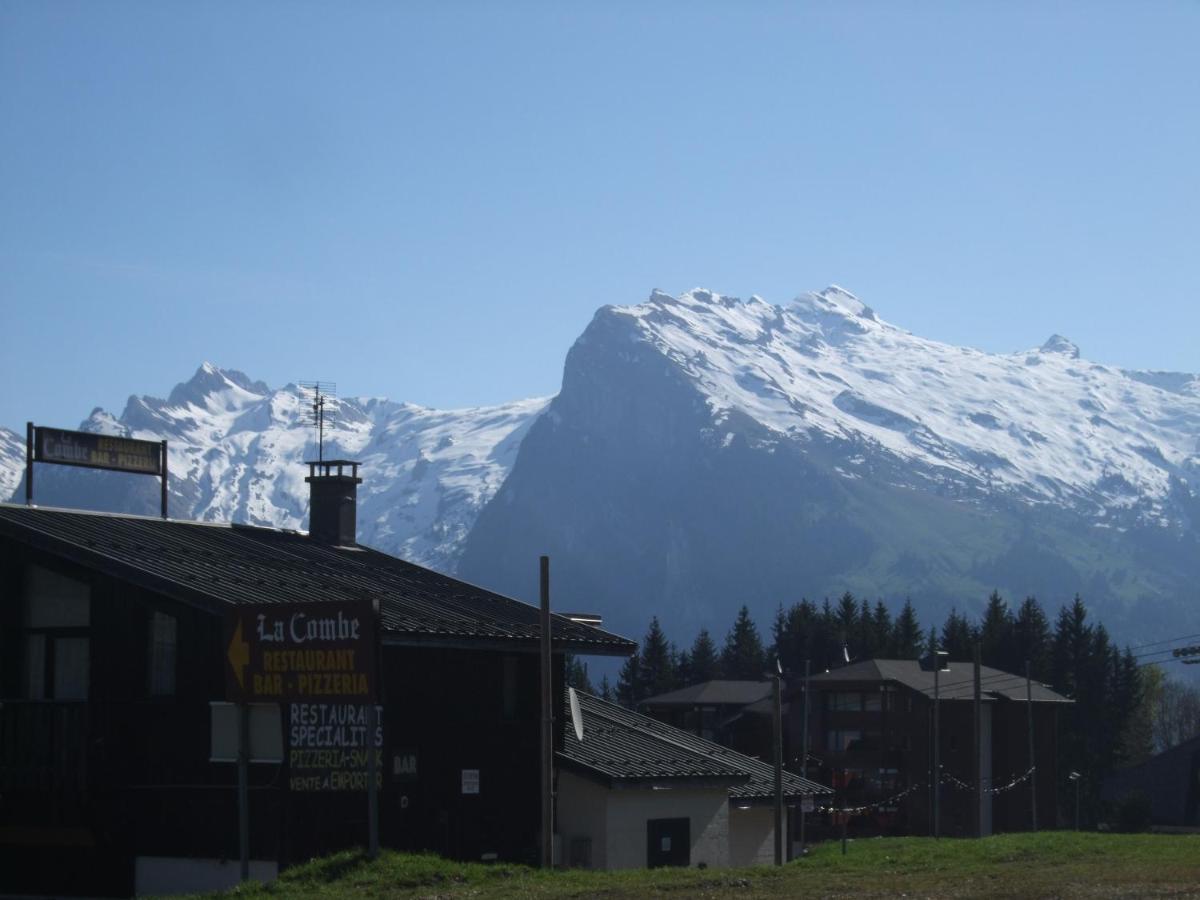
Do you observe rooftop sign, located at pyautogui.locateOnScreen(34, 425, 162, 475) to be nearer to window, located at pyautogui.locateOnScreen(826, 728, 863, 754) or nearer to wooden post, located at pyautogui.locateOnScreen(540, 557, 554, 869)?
wooden post, located at pyautogui.locateOnScreen(540, 557, 554, 869)

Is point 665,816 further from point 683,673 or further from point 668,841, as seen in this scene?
point 683,673

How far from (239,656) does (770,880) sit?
10.3 m

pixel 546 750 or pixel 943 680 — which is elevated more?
pixel 546 750

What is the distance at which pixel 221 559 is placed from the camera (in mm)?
36281

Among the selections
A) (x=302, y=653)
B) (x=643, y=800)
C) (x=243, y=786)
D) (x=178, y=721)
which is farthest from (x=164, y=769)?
(x=643, y=800)

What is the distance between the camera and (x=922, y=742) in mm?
110938

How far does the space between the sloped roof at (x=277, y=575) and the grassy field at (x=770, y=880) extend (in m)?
5.11

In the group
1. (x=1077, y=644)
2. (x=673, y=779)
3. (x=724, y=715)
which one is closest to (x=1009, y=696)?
(x=724, y=715)

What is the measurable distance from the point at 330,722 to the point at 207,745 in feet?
10.5

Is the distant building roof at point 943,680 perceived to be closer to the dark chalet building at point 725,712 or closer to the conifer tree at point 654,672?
the dark chalet building at point 725,712

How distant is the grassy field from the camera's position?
26828 mm

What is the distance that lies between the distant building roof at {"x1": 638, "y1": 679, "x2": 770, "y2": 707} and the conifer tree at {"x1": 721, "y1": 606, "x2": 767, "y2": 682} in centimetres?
2704

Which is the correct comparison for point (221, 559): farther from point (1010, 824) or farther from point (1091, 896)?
point (1010, 824)

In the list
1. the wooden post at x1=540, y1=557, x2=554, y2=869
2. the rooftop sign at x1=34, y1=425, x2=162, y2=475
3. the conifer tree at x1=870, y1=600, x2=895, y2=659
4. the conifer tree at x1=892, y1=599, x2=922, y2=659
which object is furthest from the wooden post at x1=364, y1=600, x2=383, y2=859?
the conifer tree at x1=892, y1=599, x2=922, y2=659
